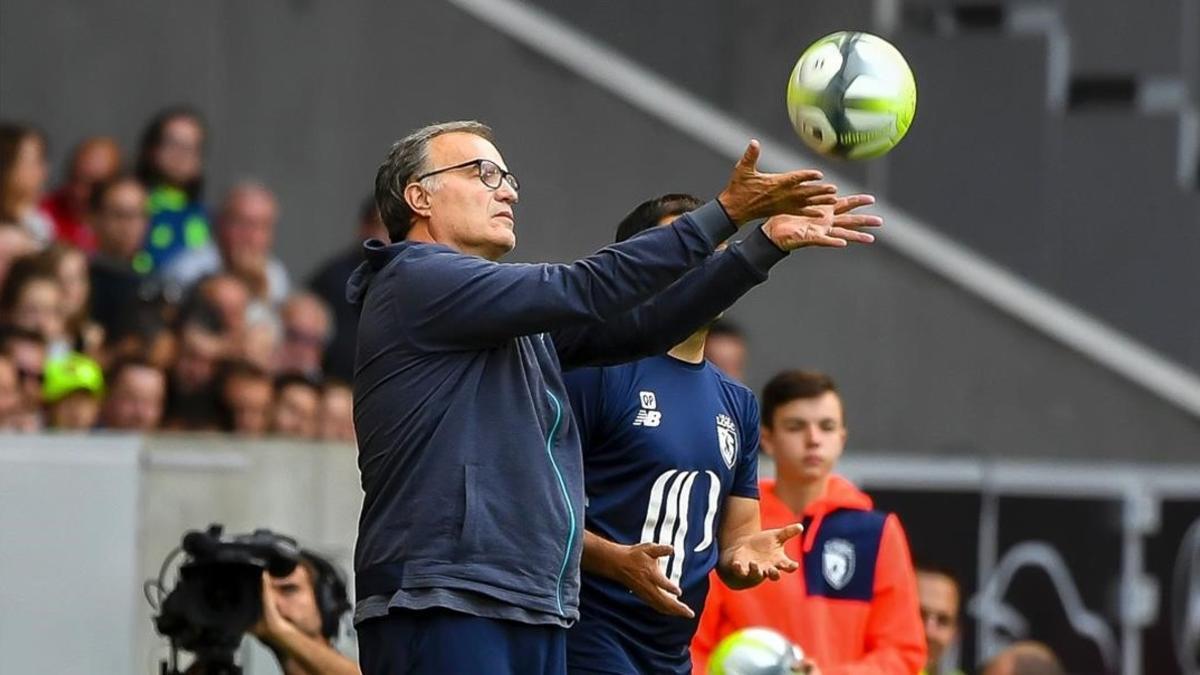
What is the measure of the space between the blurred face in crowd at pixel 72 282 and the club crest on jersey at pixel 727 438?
4.51 m

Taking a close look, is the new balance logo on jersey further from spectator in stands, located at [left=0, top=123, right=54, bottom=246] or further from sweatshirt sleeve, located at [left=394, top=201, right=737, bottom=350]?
spectator in stands, located at [left=0, top=123, right=54, bottom=246]

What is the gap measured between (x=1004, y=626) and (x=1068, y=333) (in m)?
2.37

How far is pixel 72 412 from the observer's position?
1010 centimetres

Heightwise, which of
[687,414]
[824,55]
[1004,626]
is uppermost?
[824,55]

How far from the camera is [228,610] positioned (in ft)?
24.8

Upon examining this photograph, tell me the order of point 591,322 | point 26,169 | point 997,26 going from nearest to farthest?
point 591,322 < point 26,169 < point 997,26

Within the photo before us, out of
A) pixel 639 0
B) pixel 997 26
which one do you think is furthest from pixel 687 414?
pixel 997 26

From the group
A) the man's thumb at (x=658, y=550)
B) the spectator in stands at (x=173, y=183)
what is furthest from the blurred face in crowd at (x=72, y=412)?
the man's thumb at (x=658, y=550)

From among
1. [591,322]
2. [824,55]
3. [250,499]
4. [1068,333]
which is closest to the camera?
[591,322]

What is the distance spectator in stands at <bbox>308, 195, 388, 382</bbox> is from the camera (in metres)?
12.1

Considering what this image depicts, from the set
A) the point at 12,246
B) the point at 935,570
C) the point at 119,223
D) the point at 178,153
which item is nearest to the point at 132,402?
the point at 12,246

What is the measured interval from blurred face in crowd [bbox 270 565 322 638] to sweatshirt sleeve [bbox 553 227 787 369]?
212 centimetres

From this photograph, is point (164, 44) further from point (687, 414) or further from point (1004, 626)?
point (687, 414)

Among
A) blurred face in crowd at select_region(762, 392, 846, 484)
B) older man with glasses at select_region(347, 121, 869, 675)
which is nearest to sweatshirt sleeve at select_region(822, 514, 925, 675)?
blurred face in crowd at select_region(762, 392, 846, 484)
